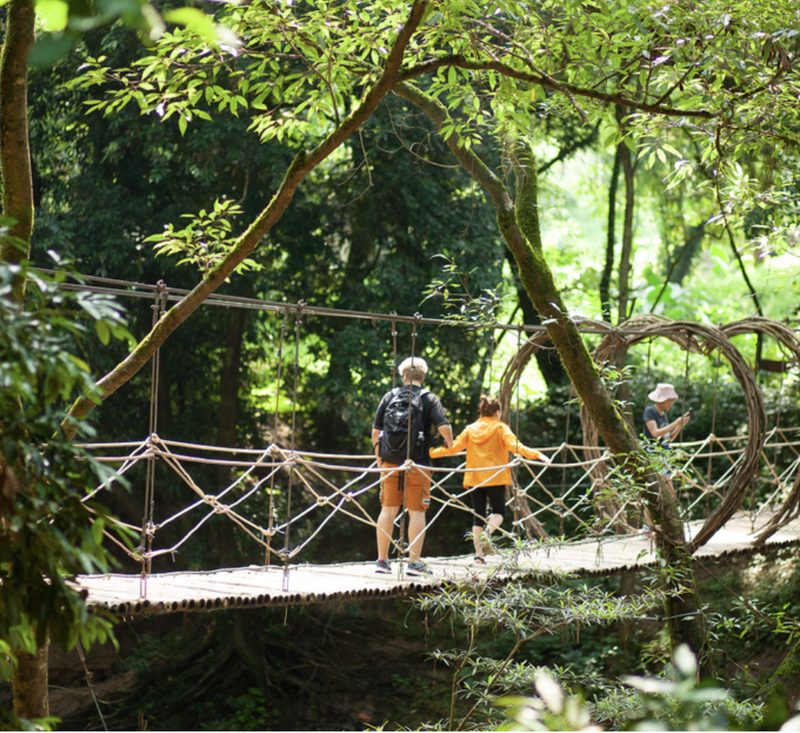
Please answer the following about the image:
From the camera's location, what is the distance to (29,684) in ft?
6.07

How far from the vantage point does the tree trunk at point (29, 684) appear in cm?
184

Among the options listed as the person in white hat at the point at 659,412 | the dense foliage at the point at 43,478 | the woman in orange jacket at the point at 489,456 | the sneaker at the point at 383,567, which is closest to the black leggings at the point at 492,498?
the woman in orange jacket at the point at 489,456

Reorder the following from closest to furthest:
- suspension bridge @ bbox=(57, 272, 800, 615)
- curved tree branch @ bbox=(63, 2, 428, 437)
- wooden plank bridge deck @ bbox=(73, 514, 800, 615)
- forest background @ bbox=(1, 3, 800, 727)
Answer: curved tree branch @ bbox=(63, 2, 428, 437)
wooden plank bridge deck @ bbox=(73, 514, 800, 615)
suspension bridge @ bbox=(57, 272, 800, 615)
forest background @ bbox=(1, 3, 800, 727)

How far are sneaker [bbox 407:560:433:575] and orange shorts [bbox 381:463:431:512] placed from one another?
237 mm

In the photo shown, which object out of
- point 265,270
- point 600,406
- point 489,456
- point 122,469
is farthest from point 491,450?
point 265,270

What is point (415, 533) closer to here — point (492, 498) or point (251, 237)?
point (492, 498)

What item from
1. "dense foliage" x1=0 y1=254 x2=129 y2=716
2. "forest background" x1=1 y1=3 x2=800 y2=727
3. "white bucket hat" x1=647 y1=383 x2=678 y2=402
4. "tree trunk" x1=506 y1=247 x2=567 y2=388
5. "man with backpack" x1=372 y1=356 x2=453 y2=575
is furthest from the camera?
"tree trunk" x1=506 y1=247 x2=567 y2=388

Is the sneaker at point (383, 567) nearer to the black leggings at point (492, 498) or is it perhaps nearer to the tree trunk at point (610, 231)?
the black leggings at point (492, 498)

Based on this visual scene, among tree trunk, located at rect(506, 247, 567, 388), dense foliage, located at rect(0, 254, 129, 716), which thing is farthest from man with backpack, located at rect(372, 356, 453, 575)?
tree trunk, located at rect(506, 247, 567, 388)

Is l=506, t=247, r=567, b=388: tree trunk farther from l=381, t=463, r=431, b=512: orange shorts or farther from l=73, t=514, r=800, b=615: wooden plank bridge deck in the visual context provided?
l=381, t=463, r=431, b=512: orange shorts

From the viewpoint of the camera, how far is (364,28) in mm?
2484

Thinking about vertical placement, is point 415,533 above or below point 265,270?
below

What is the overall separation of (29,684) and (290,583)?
136 cm

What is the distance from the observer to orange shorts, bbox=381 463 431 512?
356cm
